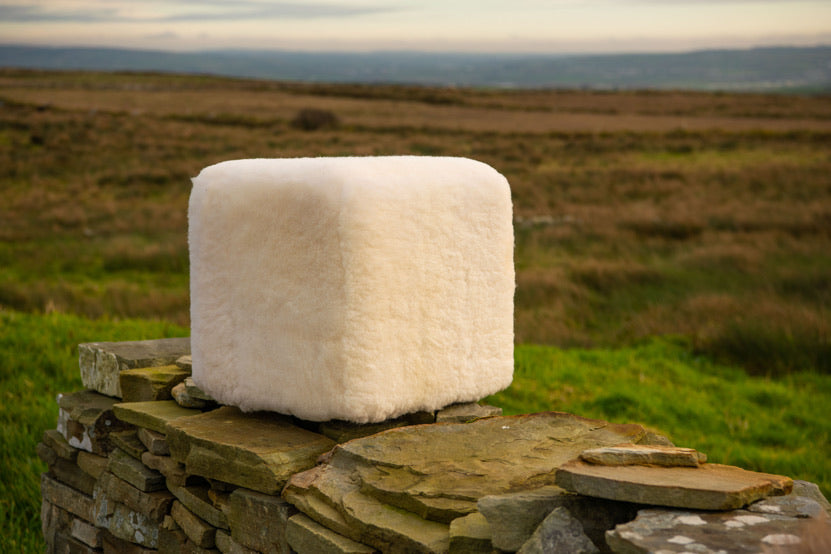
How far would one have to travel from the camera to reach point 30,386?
254 inches

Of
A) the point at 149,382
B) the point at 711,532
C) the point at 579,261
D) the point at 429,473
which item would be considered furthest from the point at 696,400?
the point at 579,261

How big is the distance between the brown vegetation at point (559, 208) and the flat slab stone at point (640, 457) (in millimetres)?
6240

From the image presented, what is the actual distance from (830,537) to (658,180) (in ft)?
71.3

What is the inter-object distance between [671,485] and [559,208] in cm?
1706

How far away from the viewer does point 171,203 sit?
20.1 m

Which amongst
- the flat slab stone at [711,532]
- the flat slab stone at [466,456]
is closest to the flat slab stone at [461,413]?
the flat slab stone at [466,456]

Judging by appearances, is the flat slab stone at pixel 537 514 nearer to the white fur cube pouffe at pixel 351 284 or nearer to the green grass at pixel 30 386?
the white fur cube pouffe at pixel 351 284

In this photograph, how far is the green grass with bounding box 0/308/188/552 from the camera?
502 cm

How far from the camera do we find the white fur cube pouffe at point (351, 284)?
2.92 m

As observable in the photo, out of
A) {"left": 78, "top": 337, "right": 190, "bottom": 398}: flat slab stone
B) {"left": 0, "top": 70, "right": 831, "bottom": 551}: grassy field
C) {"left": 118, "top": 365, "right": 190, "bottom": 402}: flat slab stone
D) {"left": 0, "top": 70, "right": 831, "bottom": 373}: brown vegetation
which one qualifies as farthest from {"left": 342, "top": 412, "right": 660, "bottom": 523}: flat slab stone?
{"left": 0, "top": 70, "right": 831, "bottom": 373}: brown vegetation

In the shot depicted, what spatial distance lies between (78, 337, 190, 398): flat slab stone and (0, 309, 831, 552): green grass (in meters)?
1.17

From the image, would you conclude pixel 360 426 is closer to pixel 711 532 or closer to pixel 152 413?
pixel 152 413

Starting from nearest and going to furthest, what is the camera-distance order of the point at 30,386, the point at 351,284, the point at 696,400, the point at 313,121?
the point at 351,284
the point at 30,386
the point at 696,400
the point at 313,121

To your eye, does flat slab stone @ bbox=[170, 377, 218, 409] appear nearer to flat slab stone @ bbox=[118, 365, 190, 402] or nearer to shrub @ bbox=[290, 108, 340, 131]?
flat slab stone @ bbox=[118, 365, 190, 402]
